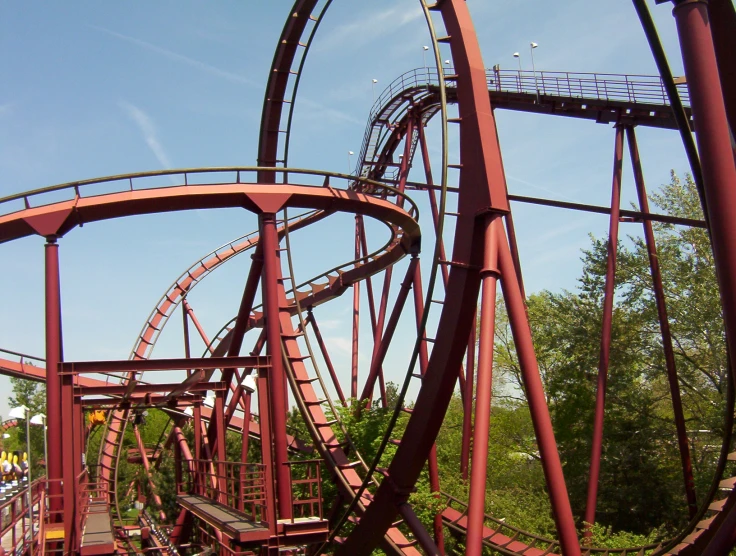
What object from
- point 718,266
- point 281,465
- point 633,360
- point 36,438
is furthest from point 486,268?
point 36,438

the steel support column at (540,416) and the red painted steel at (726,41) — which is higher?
the red painted steel at (726,41)

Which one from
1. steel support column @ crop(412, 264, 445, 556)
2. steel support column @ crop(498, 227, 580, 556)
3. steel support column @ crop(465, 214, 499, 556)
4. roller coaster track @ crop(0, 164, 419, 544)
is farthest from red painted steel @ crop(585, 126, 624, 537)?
steel support column @ crop(465, 214, 499, 556)

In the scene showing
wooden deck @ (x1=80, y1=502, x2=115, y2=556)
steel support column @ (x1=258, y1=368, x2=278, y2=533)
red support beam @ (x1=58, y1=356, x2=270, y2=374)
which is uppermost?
red support beam @ (x1=58, y1=356, x2=270, y2=374)

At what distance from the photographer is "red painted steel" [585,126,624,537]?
13.5 meters

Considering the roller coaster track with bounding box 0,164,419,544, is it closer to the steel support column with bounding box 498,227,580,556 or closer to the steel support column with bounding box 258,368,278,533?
the steel support column with bounding box 258,368,278,533

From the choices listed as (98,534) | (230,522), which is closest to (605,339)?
(230,522)

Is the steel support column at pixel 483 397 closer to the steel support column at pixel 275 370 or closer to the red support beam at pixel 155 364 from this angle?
the steel support column at pixel 275 370

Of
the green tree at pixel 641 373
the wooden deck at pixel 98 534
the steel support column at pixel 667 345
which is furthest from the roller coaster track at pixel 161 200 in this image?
Answer: the green tree at pixel 641 373

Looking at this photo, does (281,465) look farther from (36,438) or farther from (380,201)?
(36,438)

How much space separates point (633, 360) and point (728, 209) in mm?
16624

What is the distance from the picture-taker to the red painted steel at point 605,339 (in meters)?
13.5

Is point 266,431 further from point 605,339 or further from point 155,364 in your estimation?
point 605,339

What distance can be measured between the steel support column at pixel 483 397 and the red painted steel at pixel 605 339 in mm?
6320

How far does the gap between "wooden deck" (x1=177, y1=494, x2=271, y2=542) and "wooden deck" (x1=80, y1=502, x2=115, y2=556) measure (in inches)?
50.4
